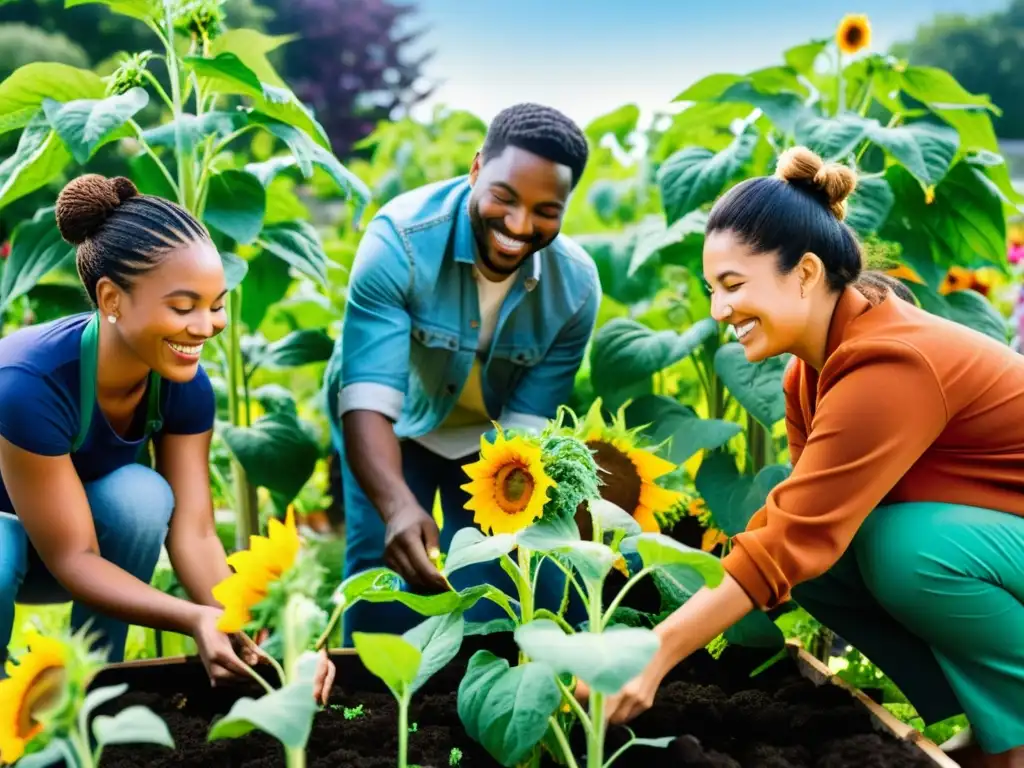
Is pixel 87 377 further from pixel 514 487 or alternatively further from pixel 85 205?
pixel 514 487

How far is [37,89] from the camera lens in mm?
1925

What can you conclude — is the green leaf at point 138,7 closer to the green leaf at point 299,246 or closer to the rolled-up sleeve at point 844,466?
the green leaf at point 299,246

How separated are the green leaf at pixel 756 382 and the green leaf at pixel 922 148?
1.28ft

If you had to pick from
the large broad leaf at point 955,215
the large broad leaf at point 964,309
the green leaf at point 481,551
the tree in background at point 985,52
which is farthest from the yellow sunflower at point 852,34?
the tree in background at point 985,52

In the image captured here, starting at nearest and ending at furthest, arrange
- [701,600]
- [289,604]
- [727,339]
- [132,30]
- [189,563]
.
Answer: [289,604], [701,600], [189,563], [727,339], [132,30]

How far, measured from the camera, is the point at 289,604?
1.07 meters

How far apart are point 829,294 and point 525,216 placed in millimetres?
530

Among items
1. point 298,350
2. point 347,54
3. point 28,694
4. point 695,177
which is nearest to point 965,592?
point 695,177

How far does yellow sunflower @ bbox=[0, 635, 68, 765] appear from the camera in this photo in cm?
118

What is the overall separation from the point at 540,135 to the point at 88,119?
69 cm

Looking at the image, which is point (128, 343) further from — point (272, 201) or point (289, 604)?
point (272, 201)

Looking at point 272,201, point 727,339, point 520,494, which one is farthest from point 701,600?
point 272,201

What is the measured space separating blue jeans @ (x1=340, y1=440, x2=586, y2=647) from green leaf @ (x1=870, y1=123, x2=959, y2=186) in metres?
0.97

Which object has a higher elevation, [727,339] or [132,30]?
[132,30]
